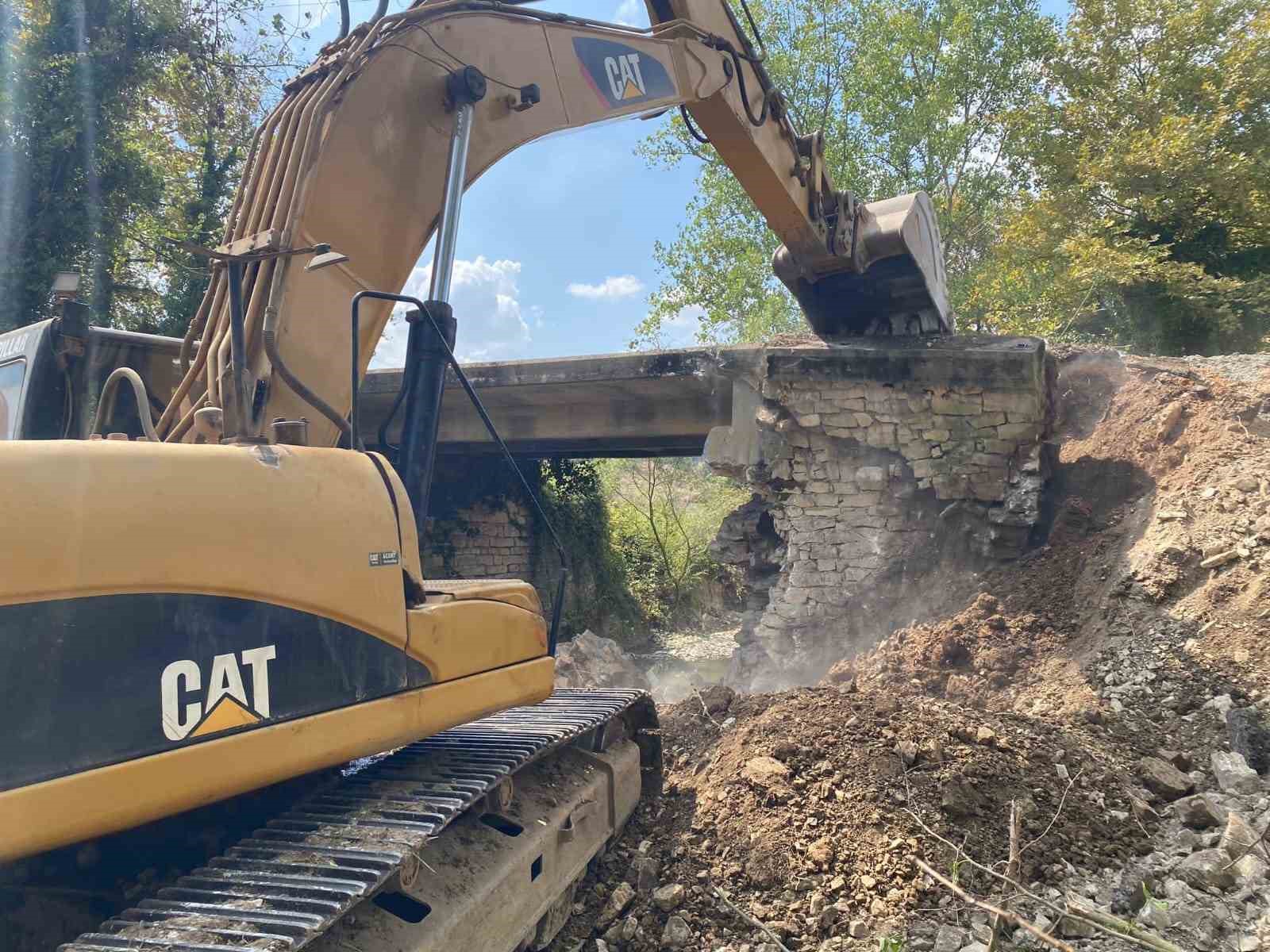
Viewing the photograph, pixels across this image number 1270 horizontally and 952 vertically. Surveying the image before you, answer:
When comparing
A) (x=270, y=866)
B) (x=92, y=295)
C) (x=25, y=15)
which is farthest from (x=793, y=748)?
(x=25, y=15)

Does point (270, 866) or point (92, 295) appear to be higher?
point (92, 295)

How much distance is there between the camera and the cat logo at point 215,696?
1.83m

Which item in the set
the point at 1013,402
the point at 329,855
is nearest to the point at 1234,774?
the point at 329,855

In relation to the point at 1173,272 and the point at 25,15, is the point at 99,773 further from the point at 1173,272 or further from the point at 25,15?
the point at 1173,272

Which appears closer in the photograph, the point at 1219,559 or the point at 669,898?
the point at 669,898

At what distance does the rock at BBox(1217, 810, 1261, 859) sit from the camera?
2947 millimetres

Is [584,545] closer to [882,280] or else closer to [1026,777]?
[882,280]

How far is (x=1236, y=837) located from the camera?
299 centimetres

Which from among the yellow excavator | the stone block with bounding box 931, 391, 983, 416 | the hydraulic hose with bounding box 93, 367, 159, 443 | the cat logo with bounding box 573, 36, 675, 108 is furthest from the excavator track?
the stone block with bounding box 931, 391, 983, 416

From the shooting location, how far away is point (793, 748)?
12.4ft

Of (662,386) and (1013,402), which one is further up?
(662,386)

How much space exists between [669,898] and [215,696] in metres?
2.02

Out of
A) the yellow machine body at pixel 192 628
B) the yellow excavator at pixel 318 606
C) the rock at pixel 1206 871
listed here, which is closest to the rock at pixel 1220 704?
the rock at pixel 1206 871

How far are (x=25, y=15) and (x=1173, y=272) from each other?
50.6 feet
